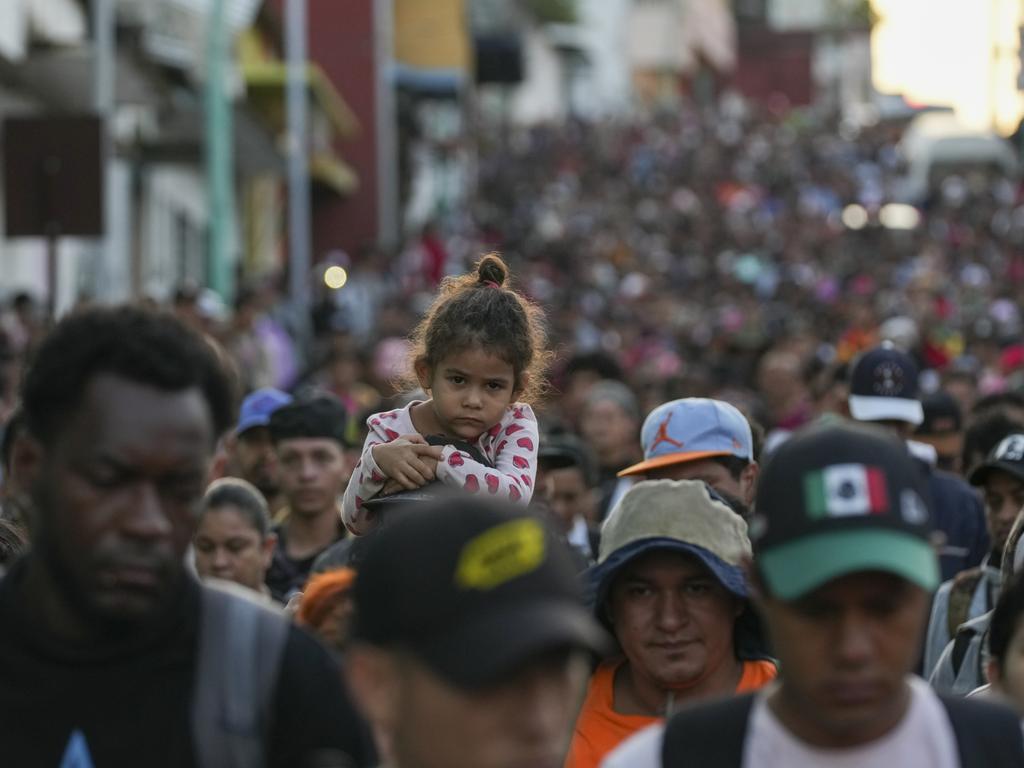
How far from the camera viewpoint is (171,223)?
3478cm

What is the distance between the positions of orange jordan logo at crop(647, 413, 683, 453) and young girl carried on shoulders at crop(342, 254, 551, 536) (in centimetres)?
122

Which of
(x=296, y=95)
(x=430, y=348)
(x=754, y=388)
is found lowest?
(x=754, y=388)

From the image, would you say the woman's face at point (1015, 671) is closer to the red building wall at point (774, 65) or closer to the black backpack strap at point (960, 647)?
the black backpack strap at point (960, 647)

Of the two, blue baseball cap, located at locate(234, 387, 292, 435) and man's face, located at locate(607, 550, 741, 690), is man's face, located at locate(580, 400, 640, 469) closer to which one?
blue baseball cap, located at locate(234, 387, 292, 435)

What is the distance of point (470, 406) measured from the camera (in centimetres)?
583

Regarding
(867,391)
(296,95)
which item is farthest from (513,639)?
(296,95)

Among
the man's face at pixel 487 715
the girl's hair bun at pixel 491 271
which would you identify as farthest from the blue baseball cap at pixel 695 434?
the man's face at pixel 487 715

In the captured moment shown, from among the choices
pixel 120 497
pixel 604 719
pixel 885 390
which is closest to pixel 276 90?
pixel 885 390

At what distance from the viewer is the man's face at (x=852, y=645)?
342 cm

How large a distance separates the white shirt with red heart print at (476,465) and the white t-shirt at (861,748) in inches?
74.5

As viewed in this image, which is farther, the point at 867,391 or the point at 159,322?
the point at 867,391

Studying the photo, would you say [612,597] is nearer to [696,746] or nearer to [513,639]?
[696,746]

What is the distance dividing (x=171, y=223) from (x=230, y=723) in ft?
105

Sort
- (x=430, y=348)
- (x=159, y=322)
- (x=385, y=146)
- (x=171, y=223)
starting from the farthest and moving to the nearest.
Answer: (x=385, y=146), (x=171, y=223), (x=430, y=348), (x=159, y=322)
